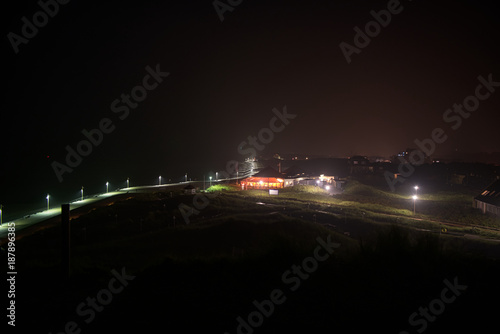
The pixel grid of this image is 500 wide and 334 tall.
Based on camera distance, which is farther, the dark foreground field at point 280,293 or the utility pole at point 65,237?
the utility pole at point 65,237

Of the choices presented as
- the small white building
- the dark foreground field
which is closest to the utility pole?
the dark foreground field

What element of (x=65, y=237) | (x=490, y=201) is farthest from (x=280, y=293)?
(x=490, y=201)

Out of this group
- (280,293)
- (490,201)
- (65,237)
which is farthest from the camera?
(490,201)

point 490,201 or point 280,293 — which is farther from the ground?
point 280,293

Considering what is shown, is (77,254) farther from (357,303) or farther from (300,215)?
(300,215)

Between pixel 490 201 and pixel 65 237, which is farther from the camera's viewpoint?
pixel 490 201

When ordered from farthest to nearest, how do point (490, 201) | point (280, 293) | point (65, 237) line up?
1. point (490, 201)
2. point (65, 237)
3. point (280, 293)

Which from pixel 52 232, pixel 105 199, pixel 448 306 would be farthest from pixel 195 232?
pixel 105 199

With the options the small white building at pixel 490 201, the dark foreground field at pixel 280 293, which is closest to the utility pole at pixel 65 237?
the dark foreground field at pixel 280 293

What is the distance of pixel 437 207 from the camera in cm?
2334

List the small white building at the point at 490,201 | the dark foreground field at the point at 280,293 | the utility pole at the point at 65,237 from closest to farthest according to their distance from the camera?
1. the dark foreground field at the point at 280,293
2. the utility pole at the point at 65,237
3. the small white building at the point at 490,201

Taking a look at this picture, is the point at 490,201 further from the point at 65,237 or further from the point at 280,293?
the point at 65,237

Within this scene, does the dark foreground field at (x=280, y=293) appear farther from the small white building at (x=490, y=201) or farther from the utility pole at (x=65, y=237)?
the small white building at (x=490, y=201)

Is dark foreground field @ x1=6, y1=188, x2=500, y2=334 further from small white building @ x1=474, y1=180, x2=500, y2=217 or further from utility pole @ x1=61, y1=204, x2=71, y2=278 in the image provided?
small white building @ x1=474, y1=180, x2=500, y2=217
